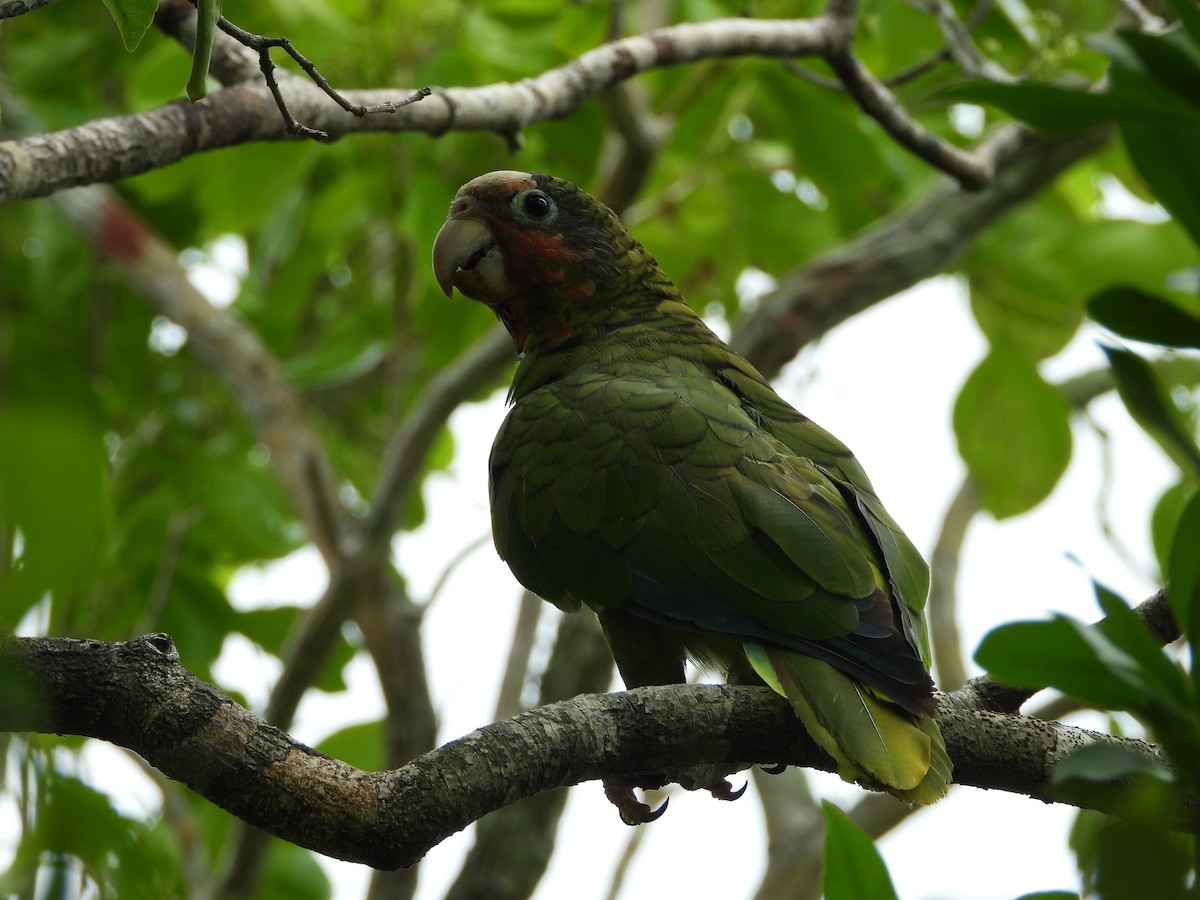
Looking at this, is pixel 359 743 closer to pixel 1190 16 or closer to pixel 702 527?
pixel 702 527

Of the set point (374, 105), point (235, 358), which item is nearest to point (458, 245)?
point (374, 105)

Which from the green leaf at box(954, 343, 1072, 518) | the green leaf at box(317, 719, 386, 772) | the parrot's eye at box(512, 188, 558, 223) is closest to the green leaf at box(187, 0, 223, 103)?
the parrot's eye at box(512, 188, 558, 223)

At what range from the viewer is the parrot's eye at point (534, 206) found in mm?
2793

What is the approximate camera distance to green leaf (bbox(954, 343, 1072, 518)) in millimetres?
3816

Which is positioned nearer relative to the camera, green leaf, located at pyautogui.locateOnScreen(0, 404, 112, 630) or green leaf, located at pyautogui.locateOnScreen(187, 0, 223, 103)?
green leaf, located at pyautogui.locateOnScreen(0, 404, 112, 630)

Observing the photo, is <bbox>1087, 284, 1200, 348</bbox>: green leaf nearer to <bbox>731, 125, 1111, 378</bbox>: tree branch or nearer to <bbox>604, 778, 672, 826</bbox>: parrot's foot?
<bbox>604, 778, 672, 826</bbox>: parrot's foot

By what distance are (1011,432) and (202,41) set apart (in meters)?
3.22

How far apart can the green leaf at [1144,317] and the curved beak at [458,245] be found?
5.97 feet

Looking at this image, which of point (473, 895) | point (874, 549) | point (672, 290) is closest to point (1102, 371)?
point (672, 290)

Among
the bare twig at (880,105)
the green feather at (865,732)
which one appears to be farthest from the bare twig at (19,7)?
the bare twig at (880,105)

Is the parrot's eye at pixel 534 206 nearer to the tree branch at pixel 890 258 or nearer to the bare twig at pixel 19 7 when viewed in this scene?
the tree branch at pixel 890 258

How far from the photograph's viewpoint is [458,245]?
2760mm

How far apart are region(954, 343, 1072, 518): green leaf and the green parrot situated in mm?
1489

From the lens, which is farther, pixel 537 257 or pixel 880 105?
pixel 537 257
